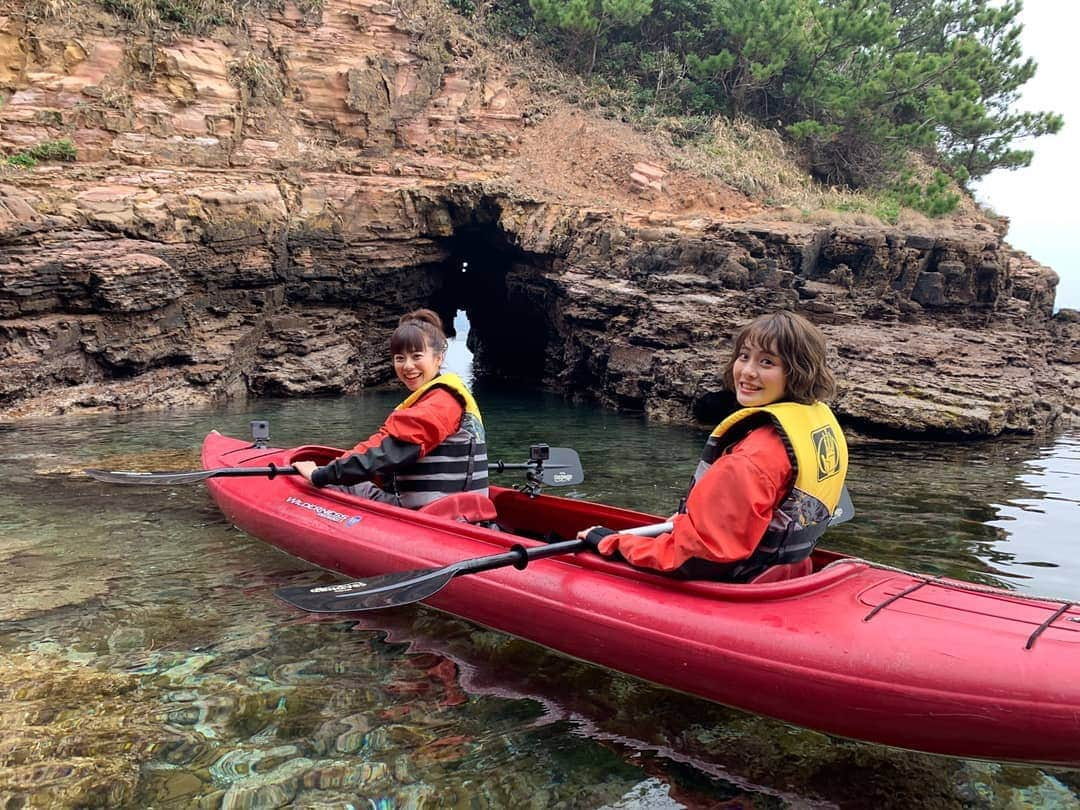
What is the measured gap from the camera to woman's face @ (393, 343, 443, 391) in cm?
442

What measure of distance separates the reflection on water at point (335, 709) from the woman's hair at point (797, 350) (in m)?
1.33

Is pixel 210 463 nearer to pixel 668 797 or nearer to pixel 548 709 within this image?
pixel 548 709

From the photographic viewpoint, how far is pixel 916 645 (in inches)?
110

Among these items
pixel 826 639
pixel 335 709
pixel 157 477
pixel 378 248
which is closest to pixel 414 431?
pixel 335 709

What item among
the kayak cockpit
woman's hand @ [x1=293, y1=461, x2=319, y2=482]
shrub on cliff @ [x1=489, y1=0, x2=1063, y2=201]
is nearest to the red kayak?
the kayak cockpit

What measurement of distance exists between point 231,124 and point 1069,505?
48.7 ft

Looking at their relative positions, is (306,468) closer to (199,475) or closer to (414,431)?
(199,475)

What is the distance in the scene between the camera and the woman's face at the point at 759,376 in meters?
3.08

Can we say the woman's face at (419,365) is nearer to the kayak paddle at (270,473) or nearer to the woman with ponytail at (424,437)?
the woman with ponytail at (424,437)

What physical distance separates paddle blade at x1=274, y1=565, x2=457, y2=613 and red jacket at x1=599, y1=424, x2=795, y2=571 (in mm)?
1109

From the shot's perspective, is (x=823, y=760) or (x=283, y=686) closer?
(x=823, y=760)

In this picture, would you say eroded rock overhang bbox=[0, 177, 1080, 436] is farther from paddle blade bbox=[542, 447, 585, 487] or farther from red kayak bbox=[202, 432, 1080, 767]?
red kayak bbox=[202, 432, 1080, 767]

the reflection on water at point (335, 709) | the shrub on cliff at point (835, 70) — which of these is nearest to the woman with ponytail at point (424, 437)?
the reflection on water at point (335, 709)

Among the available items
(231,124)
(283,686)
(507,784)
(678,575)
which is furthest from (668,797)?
(231,124)
